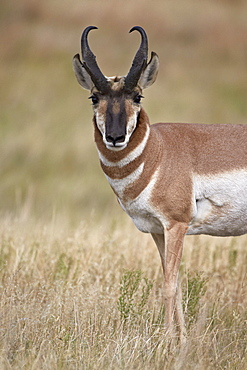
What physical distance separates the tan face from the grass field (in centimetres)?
124

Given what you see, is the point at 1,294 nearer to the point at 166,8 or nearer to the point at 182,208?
the point at 182,208

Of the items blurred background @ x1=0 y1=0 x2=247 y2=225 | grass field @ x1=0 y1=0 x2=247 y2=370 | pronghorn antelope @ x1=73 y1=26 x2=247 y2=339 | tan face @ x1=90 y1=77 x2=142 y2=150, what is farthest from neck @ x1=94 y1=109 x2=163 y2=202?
blurred background @ x1=0 y1=0 x2=247 y2=225

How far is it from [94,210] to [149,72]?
125 inches

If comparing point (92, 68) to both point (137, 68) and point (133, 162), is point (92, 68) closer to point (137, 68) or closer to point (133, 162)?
point (137, 68)

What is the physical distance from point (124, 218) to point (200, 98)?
1420 centimetres

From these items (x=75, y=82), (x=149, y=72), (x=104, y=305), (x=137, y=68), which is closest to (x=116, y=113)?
(x=137, y=68)

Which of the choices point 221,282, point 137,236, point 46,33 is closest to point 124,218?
point 137,236

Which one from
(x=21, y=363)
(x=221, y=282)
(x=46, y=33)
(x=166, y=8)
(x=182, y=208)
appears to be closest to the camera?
(x=21, y=363)

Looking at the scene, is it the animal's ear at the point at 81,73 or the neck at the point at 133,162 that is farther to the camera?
the animal's ear at the point at 81,73

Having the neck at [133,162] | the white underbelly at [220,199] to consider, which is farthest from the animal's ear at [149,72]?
the white underbelly at [220,199]

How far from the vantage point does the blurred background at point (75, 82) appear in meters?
18.7

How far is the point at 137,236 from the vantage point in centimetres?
904

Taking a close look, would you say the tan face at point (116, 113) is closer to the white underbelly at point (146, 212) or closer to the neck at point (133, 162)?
the neck at point (133, 162)

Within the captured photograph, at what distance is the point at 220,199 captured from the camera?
5988mm
